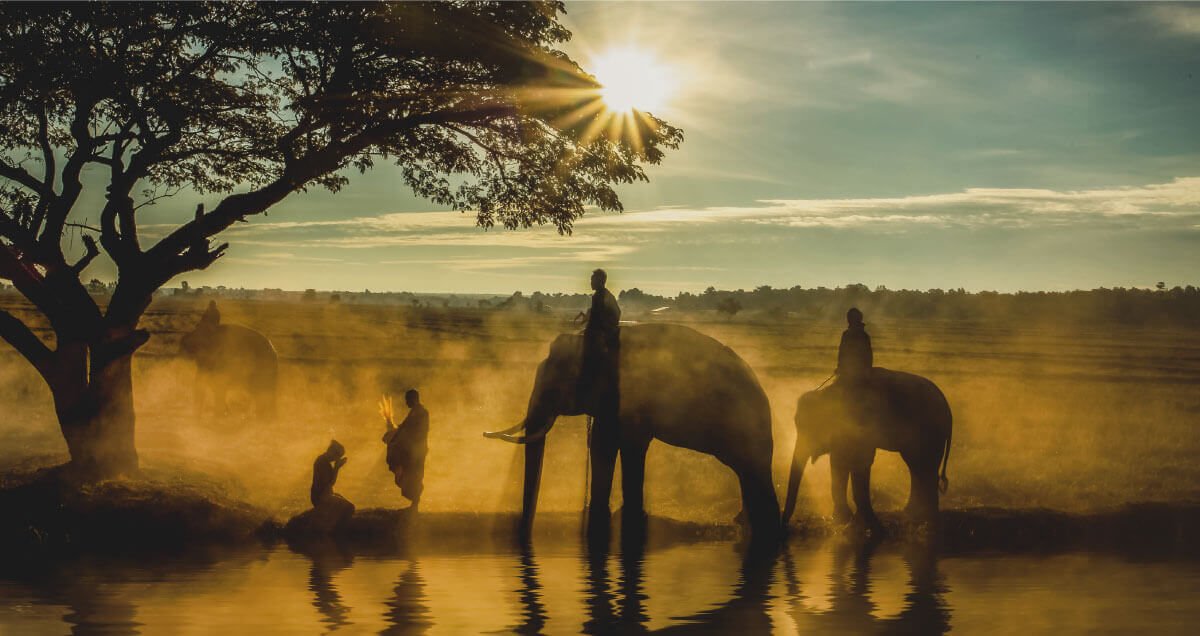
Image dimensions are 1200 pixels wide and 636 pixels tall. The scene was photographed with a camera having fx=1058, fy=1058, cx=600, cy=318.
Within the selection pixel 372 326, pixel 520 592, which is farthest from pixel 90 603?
pixel 372 326

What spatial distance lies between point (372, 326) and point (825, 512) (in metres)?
65.7

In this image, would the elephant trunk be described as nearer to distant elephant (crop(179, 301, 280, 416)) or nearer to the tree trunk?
the tree trunk

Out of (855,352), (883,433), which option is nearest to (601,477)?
(855,352)

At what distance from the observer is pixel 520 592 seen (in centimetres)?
985

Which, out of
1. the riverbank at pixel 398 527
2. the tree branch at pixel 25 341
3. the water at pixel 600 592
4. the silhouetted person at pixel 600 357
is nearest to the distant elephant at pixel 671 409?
the silhouetted person at pixel 600 357

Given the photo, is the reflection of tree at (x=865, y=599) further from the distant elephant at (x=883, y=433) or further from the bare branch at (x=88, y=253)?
the bare branch at (x=88, y=253)

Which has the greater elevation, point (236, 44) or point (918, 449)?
point (236, 44)

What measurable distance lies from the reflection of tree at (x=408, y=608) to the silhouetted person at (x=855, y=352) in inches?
239

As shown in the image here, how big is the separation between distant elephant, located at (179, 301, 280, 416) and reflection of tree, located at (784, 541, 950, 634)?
1625 cm

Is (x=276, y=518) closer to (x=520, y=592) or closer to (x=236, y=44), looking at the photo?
(x=520, y=592)

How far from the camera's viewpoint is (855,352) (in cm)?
1342

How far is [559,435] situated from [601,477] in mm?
10033

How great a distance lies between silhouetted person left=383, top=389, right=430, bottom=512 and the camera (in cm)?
1303

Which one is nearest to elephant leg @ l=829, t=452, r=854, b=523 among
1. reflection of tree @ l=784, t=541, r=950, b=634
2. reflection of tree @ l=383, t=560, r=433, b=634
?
reflection of tree @ l=784, t=541, r=950, b=634
